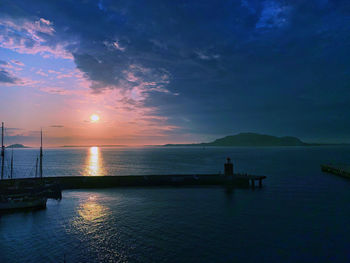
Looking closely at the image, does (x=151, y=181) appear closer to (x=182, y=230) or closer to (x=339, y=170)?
(x=182, y=230)

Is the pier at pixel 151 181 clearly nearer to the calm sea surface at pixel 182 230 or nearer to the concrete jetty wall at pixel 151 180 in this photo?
the concrete jetty wall at pixel 151 180

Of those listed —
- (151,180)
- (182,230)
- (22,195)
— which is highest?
(22,195)

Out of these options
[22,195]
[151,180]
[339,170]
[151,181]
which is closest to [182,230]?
[22,195]

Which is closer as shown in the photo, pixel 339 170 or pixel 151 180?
pixel 151 180

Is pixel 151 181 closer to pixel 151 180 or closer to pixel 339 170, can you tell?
Result: pixel 151 180

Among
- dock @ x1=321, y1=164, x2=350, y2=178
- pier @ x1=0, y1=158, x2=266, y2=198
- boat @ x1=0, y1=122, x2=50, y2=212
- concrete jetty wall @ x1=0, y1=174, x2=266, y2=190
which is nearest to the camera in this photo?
boat @ x1=0, y1=122, x2=50, y2=212

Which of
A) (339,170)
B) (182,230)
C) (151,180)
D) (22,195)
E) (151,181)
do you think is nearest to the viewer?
(182,230)

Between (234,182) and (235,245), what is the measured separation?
3957 centimetres

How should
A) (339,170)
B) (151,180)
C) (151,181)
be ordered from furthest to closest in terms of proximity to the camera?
(339,170) < (151,180) < (151,181)

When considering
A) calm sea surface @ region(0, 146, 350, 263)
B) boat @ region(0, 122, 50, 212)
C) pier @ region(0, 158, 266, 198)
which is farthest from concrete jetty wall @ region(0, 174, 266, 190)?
calm sea surface @ region(0, 146, 350, 263)

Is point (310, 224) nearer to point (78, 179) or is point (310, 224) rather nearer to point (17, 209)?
point (17, 209)

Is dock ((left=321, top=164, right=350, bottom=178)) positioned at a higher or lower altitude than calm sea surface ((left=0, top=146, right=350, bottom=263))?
higher

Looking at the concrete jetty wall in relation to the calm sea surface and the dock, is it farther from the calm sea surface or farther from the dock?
the dock

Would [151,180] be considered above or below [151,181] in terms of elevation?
above
